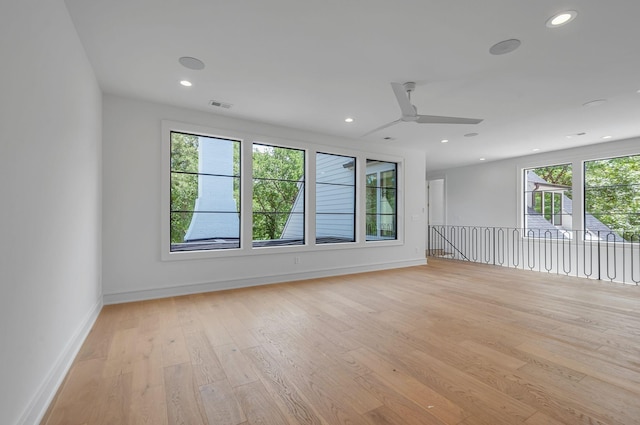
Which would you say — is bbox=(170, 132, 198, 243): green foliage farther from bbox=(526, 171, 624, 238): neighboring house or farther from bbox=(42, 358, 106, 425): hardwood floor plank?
bbox=(526, 171, 624, 238): neighboring house

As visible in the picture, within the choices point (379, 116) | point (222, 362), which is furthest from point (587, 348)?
point (379, 116)

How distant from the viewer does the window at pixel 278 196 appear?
16.3 feet

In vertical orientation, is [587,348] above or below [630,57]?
below

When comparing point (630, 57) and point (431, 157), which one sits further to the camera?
point (431, 157)

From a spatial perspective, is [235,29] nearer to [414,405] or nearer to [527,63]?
[527,63]

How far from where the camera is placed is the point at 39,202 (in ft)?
5.84

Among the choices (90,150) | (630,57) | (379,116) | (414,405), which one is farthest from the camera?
(379,116)

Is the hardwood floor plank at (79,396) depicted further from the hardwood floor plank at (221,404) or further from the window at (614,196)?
the window at (614,196)

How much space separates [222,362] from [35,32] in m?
2.52

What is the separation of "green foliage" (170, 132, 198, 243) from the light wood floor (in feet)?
3.58

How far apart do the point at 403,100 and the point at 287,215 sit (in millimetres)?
2915

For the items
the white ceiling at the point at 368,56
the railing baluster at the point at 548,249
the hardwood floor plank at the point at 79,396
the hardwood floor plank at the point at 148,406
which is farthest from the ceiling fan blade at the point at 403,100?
the railing baluster at the point at 548,249

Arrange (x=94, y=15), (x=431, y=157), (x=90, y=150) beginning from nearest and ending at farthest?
(x=94, y=15) < (x=90, y=150) < (x=431, y=157)

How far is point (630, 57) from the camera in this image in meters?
2.76
